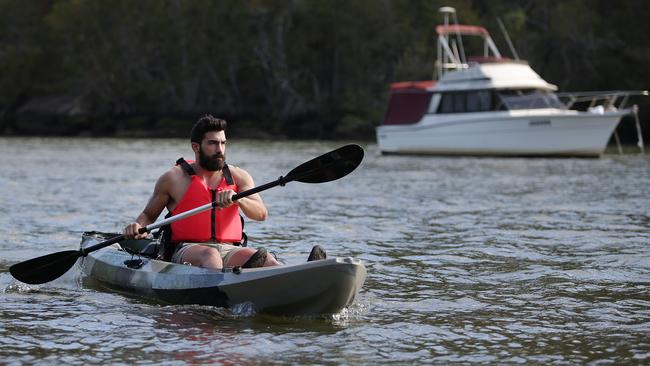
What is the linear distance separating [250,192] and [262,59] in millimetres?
49222

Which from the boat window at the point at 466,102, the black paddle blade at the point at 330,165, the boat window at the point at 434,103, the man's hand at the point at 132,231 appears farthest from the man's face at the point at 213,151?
the boat window at the point at 434,103

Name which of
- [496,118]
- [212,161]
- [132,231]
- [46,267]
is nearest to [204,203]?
[212,161]

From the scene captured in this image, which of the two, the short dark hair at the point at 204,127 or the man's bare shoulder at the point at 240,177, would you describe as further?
the man's bare shoulder at the point at 240,177

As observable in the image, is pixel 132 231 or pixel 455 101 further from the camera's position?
pixel 455 101

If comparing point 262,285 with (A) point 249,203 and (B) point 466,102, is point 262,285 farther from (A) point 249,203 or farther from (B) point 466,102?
(B) point 466,102

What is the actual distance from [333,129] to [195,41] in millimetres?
11365

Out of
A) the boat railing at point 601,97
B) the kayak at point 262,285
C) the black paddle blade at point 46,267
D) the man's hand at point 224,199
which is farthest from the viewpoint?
the boat railing at point 601,97

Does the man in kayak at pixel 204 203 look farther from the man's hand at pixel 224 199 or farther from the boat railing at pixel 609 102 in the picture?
the boat railing at pixel 609 102

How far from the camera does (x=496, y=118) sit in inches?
1244

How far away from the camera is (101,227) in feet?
46.0

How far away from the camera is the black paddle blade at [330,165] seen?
8.48 meters

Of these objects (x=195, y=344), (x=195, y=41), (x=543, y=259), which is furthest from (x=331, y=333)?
(x=195, y=41)

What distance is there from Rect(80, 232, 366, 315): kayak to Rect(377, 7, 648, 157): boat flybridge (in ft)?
76.6

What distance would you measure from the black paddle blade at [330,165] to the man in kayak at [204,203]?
1.35 ft
